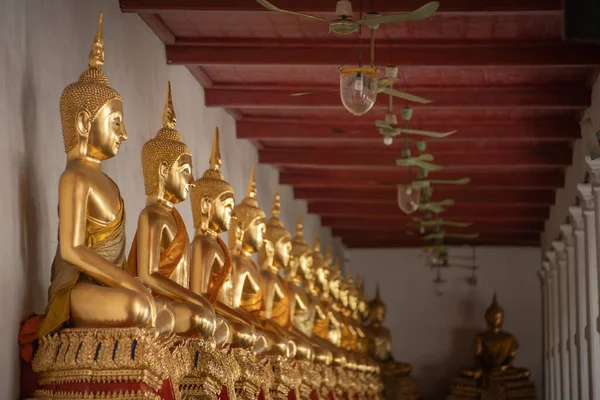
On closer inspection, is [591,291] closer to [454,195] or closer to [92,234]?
[454,195]

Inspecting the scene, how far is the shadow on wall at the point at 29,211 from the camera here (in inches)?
264

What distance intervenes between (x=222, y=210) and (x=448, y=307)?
16779 millimetres

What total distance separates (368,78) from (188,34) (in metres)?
3.28

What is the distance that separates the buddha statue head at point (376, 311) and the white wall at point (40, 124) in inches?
538

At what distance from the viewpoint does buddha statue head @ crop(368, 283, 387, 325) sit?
23.1 meters

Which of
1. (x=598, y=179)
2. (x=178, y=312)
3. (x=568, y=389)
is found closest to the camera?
(x=178, y=312)

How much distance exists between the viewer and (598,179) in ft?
40.0

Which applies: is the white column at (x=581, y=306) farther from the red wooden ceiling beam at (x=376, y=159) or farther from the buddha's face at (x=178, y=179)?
the buddha's face at (x=178, y=179)

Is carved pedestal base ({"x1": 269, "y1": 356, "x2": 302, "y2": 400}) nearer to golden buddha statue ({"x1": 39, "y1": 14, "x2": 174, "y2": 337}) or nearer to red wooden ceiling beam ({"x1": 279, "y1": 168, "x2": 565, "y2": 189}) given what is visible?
golden buddha statue ({"x1": 39, "y1": 14, "x2": 174, "y2": 337})

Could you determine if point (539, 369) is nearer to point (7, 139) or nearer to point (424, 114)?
point (424, 114)

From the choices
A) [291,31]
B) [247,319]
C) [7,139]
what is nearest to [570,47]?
[291,31]

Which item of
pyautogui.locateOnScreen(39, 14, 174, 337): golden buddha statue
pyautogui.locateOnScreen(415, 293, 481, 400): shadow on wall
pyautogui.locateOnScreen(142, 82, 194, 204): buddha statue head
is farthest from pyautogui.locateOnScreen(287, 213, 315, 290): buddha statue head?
pyautogui.locateOnScreen(415, 293, 481, 400): shadow on wall

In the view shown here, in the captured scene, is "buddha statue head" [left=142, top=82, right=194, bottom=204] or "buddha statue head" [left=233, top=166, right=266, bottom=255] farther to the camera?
"buddha statue head" [left=233, top=166, right=266, bottom=255]

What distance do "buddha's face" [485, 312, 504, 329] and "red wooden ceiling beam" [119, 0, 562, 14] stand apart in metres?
14.7
